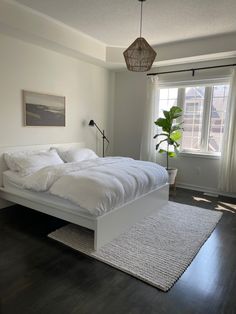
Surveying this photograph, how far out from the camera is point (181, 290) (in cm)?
193

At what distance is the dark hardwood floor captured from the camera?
1732mm

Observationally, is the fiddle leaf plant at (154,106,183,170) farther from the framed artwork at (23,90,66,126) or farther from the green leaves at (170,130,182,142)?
the framed artwork at (23,90,66,126)

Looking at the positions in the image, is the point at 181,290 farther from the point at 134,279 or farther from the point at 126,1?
the point at 126,1

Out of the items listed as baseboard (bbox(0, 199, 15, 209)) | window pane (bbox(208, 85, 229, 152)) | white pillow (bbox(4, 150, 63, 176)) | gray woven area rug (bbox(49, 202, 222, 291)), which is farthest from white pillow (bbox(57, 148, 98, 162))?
window pane (bbox(208, 85, 229, 152))

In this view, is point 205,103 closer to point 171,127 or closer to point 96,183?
point 171,127

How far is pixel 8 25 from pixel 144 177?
2.65m

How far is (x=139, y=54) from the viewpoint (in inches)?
111

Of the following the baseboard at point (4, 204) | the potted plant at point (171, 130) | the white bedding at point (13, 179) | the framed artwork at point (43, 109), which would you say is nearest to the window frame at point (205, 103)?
the potted plant at point (171, 130)

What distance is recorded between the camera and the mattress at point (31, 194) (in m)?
2.56

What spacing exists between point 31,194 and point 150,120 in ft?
9.99

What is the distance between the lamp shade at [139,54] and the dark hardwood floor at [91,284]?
2.26 metres

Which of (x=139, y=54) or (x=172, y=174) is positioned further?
(x=172, y=174)

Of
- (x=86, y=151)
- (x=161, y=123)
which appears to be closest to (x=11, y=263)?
(x=86, y=151)

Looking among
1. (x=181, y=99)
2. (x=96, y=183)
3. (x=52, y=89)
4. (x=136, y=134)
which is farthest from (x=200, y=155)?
(x=52, y=89)
